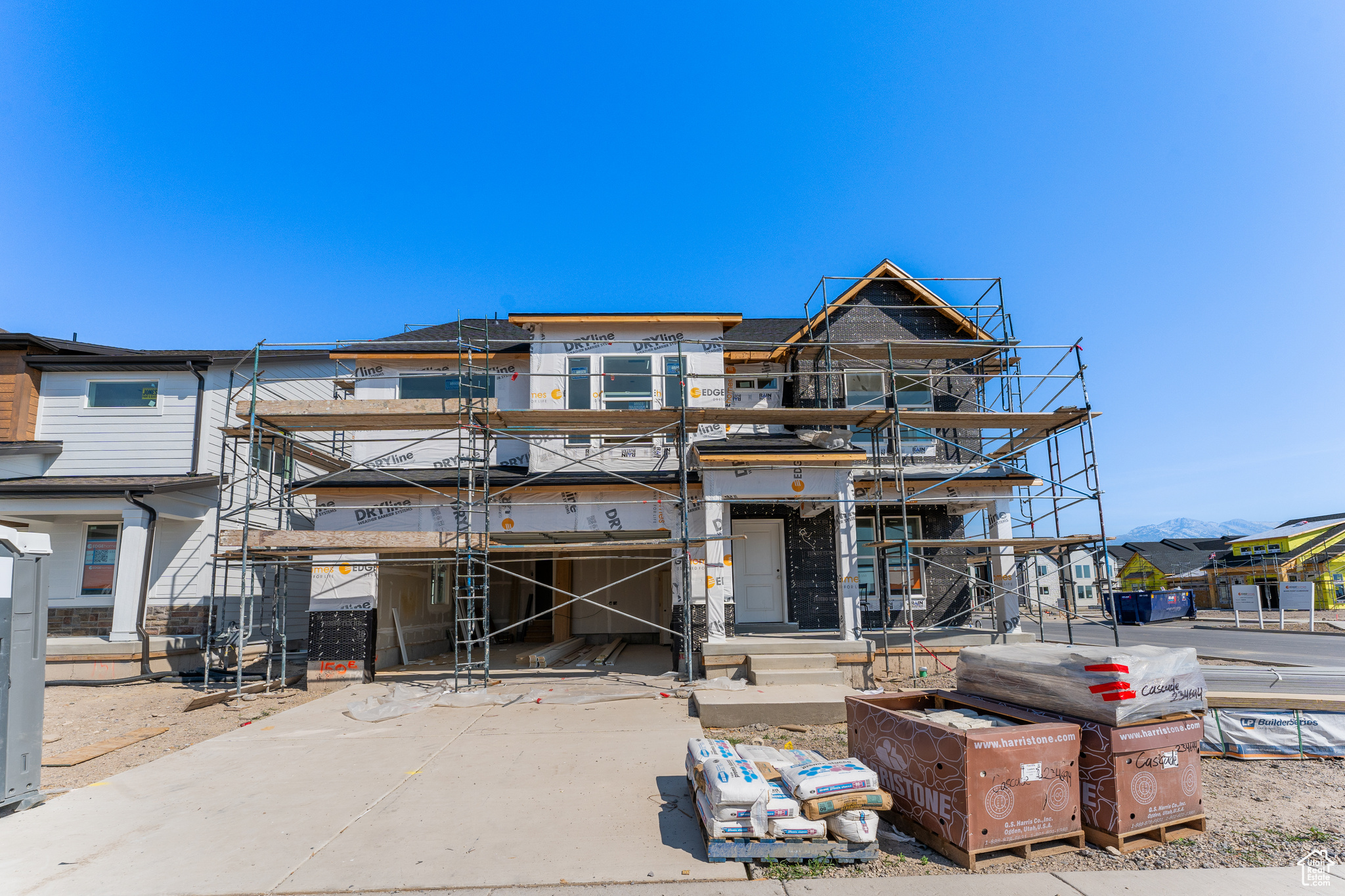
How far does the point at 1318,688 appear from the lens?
24.7 ft

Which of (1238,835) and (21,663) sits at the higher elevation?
(21,663)

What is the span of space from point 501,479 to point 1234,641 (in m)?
19.0

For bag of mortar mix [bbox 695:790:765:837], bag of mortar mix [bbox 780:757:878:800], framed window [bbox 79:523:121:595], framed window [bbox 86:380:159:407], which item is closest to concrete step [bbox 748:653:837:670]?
Answer: bag of mortar mix [bbox 780:757:878:800]

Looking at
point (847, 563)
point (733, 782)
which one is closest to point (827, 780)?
point (733, 782)

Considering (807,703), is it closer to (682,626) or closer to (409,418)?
(682,626)

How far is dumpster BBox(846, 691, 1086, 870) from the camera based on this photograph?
14.1 ft

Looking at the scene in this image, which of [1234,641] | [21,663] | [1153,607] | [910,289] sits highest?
[910,289]

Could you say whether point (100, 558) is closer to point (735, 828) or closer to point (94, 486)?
point (94, 486)

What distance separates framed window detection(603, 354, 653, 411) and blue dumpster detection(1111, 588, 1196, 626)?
90.2ft

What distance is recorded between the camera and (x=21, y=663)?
5.36 m

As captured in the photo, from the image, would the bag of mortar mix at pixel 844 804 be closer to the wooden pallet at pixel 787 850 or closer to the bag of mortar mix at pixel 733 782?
the wooden pallet at pixel 787 850

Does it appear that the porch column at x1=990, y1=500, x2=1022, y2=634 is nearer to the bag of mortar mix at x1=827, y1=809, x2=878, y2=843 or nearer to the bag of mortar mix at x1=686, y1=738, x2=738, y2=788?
the bag of mortar mix at x1=686, y1=738, x2=738, y2=788

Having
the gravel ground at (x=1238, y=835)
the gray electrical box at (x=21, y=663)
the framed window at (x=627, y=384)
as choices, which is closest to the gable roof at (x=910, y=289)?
the framed window at (x=627, y=384)

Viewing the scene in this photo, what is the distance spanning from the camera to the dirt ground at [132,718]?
6.96 metres
